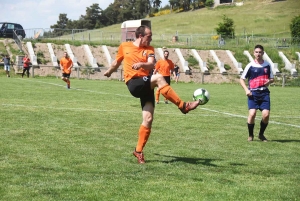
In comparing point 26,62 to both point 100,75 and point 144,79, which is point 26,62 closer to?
point 100,75

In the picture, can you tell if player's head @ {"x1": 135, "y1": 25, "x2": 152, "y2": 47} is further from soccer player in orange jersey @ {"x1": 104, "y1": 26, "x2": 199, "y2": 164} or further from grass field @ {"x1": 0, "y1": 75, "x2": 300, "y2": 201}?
grass field @ {"x1": 0, "y1": 75, "x2": 300, "y2": 201}

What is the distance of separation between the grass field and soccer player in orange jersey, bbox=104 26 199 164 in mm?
706

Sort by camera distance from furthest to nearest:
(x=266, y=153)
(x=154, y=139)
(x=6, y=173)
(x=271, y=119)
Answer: (x=271, y=119) < (x=154, y=139) < (x=266, y=153) < (x=6, y=173)

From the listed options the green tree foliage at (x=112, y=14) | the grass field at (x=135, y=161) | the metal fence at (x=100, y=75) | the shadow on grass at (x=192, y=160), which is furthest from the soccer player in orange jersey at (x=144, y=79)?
the green tree foliage at (x=112, y=14)

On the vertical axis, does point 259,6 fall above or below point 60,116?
above

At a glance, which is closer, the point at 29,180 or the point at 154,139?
the point at 29,180

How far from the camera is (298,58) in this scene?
189ft

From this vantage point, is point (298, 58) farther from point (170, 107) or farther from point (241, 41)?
point (170, 107)

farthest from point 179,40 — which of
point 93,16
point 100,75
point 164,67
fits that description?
point 93,16

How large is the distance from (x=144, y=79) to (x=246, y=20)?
10216 centimetres

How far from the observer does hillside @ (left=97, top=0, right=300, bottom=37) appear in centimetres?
9638

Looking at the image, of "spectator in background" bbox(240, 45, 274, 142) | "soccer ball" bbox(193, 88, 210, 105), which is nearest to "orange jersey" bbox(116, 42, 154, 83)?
"soccer ball" bbox(193, 88, 210, 105)

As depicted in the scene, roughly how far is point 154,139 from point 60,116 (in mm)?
4445

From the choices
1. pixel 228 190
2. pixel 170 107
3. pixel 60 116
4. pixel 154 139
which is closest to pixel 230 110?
pixel 170 107
